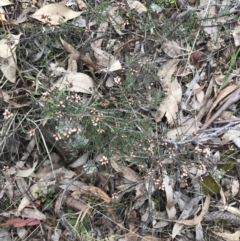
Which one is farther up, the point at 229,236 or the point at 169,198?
the point at 169,198

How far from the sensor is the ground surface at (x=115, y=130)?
2158 mm

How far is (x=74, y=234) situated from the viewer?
7.04ft

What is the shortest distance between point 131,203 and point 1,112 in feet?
2.53

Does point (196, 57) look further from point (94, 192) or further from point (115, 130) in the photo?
point (94, 192)

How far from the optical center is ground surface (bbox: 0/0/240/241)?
2158mm

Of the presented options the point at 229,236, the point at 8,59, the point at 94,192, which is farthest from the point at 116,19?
the point at 229,236

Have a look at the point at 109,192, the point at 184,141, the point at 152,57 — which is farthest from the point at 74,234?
the point at 152,57

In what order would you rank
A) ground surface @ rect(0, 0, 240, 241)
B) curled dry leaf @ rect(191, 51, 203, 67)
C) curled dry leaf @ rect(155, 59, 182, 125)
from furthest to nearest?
curled dry leaf @ rect(191, 51, 203, 67)
curled dry leaf @ rect(155, 59, 182, 125)
ground surface @ rect(0, 0, 240, 241)

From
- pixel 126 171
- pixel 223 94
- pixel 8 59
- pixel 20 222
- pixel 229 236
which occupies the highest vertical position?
pixel 8 59

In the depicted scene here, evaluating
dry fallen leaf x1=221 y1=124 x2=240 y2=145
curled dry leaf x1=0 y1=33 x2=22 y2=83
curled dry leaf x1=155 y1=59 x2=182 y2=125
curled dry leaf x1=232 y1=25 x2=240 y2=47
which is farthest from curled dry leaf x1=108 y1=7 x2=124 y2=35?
dry fallen leaf x1=221 y1=124 x2=240 y2=145

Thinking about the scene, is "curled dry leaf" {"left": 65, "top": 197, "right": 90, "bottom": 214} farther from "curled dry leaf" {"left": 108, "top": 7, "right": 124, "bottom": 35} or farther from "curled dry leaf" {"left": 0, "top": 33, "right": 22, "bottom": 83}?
"curled dry leaf" {"left": 108, "top": 7, "right": 124, "bottom": 35}

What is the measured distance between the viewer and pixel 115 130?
2.07 metres

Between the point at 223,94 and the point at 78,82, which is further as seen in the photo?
the point at 223,94

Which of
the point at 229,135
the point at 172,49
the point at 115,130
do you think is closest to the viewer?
the point at 115,130
